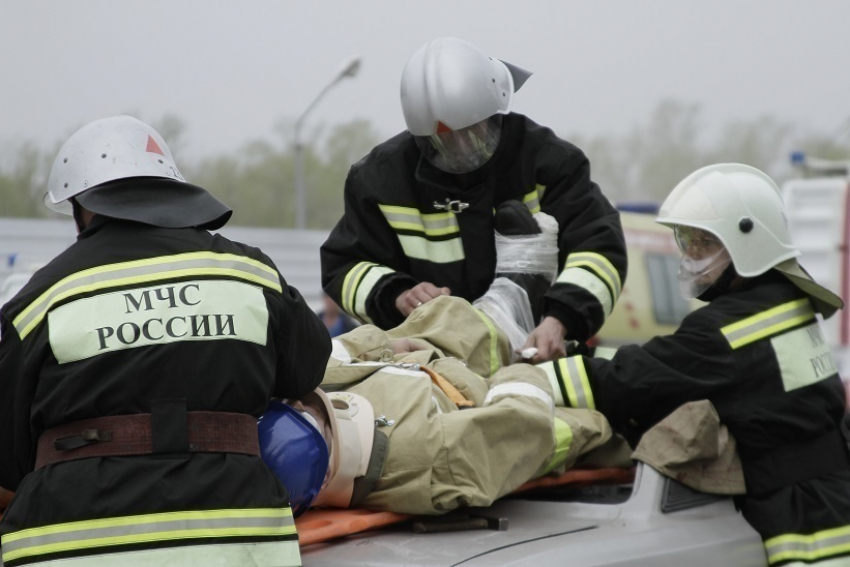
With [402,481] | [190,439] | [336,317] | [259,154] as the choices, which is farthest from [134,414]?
[259,154]

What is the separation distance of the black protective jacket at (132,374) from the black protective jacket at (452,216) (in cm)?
159

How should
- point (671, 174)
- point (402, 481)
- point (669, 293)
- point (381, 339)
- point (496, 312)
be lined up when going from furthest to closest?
point (671, 174)
point (669, 293)
point (496, 312)
point (381, 339)
point (402, 481)

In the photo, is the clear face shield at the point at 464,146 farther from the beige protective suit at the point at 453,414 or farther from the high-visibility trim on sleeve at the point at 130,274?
the high-visibility trim on sleeve at the point at 130,274

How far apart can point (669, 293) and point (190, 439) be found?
9.54 metres

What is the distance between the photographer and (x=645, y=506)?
3.34 meters

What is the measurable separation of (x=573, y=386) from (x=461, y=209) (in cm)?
85

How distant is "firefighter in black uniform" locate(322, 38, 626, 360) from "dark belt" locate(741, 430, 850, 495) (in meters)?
0.77

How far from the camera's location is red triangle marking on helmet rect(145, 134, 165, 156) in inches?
111

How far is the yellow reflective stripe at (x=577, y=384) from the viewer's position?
365 cm

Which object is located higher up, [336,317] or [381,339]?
[381,339]

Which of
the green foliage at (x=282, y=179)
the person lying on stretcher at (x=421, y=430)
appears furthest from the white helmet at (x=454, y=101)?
the green foliage at (x=282, y=179)

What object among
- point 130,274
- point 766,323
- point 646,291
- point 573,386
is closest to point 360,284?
point 573,386

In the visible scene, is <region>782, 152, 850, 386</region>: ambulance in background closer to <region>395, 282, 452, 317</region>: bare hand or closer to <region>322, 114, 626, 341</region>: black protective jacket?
<region>322, 114, 626, 341</region>: black protective jacket

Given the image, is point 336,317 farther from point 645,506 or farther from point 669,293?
point 645,506
